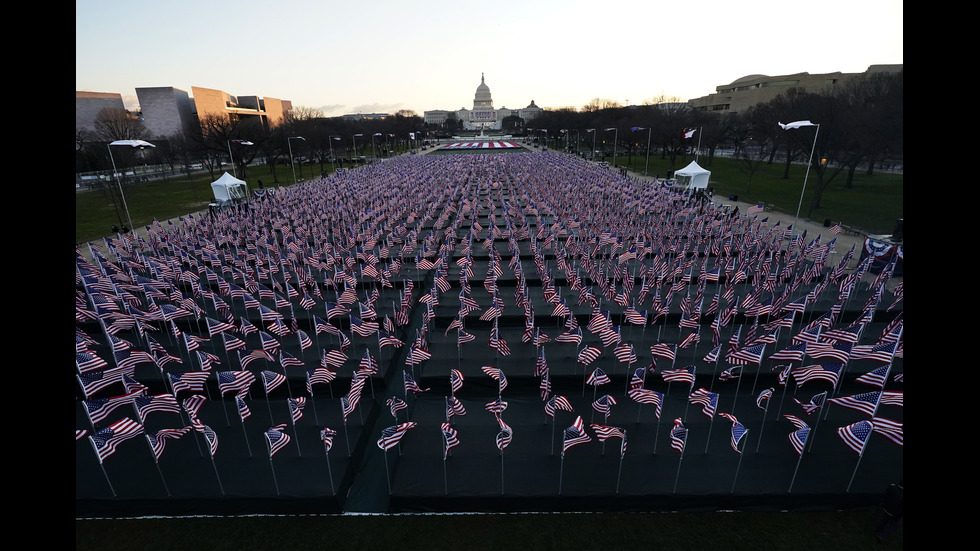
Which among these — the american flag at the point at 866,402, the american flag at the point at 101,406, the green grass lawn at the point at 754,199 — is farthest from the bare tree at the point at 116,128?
the american flag at the point at 866,402

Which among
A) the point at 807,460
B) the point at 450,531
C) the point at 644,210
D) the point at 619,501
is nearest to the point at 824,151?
the point at 644,210

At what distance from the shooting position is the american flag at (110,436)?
9.03 metres

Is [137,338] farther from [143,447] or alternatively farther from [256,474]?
[256,474]

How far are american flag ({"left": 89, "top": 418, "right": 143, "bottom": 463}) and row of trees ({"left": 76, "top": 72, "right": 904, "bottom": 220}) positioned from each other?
36.8 m

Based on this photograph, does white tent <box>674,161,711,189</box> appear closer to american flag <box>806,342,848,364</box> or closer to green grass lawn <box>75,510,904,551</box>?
american flag <box>806,342,848,364</box>

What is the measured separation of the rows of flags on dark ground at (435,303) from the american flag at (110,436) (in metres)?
0.03

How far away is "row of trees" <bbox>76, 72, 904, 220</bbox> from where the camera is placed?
4259 centimetres

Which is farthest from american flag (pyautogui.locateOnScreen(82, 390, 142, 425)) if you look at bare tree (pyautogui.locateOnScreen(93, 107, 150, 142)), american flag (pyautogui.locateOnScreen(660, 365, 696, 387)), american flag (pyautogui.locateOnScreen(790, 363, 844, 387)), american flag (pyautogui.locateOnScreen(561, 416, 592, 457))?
bare tree (pyautogui.locateOnScreen(93, 107, 150, 142))

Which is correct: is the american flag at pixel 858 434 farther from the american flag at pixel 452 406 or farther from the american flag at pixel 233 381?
the american flag at pixel 233 381

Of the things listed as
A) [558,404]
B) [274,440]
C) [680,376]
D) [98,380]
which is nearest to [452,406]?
[558,404]

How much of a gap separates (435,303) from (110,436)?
397 inches

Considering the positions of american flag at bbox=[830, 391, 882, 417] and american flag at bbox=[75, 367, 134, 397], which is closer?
american flag at bbox=[830, 391, 882, 417]

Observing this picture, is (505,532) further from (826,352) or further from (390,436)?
(826,352)
